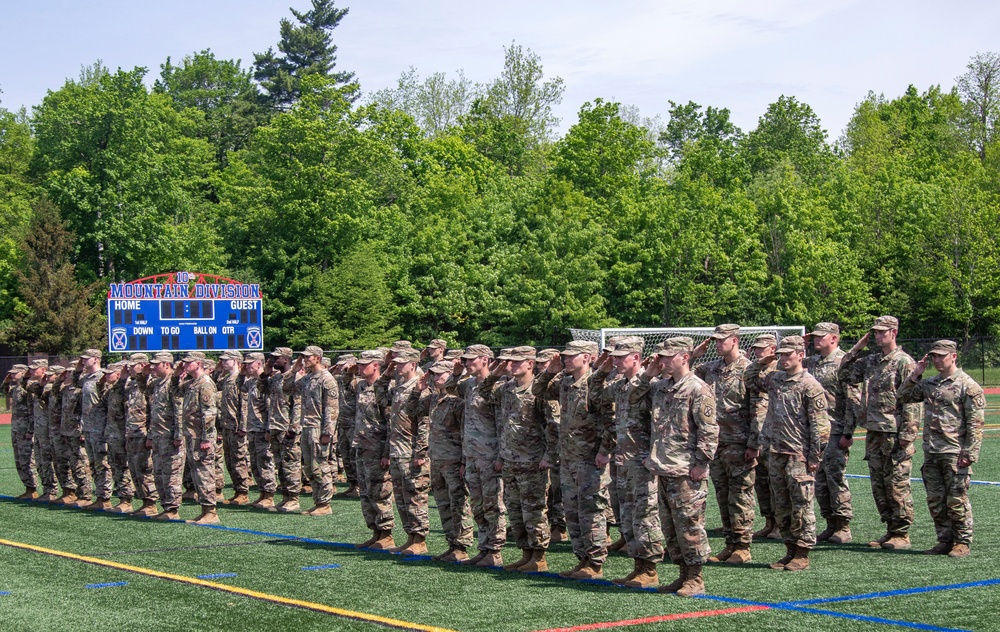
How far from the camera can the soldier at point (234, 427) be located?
17.9m

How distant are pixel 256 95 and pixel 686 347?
6893 cm

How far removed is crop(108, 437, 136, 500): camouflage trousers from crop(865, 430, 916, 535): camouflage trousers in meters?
9.85

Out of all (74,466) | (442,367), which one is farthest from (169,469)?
(442,367)

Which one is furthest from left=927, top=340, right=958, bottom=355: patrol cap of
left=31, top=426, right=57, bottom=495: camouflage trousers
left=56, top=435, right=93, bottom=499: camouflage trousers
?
left=31, top=426, right=57, bottom=495: camouflage trousers

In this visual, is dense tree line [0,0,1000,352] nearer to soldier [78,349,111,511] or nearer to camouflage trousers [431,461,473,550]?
soldier [78,349,111,511]

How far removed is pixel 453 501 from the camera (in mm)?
11914

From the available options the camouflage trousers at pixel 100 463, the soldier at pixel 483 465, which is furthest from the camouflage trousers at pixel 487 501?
the camouflage trousers at pixel 100 463

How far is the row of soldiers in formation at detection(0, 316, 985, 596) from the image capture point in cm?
1013

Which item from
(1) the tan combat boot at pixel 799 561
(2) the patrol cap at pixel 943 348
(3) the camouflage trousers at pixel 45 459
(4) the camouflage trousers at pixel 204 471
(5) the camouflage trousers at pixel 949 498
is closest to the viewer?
(1) the tan combat boot at pixel 799 561

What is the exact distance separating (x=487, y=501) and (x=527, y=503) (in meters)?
0.49

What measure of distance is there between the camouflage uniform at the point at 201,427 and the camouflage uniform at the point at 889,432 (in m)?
7.81

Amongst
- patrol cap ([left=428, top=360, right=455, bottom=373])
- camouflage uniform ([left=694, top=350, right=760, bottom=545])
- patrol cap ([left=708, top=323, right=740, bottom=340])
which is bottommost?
camouflage uniform ([left=694, top=350, right=760, bottom=545])

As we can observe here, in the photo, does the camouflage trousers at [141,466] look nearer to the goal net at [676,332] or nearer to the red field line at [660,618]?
the goal net at [676,332]

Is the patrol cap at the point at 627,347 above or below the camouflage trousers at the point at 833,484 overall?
above
